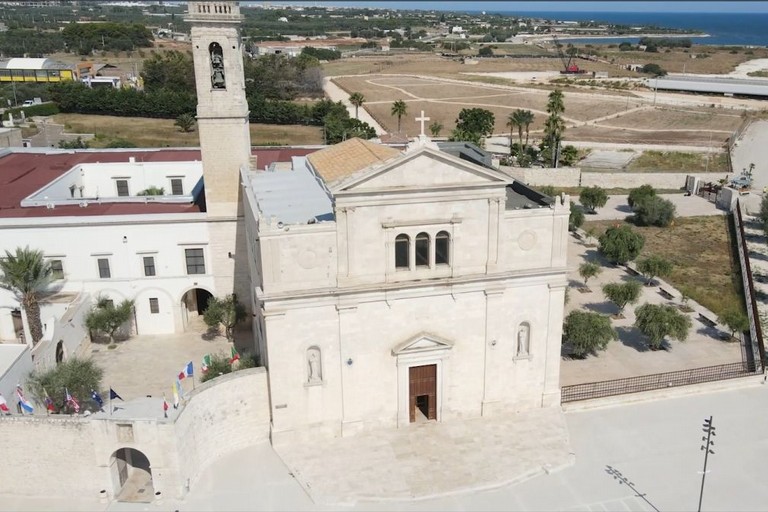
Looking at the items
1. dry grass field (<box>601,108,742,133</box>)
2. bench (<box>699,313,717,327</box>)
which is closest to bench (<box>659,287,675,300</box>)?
bench (<box>699,313,717,327</box>)

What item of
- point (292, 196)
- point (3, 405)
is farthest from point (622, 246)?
point (3, 405)

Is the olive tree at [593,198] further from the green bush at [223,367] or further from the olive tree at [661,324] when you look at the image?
the green bush at [223,367]

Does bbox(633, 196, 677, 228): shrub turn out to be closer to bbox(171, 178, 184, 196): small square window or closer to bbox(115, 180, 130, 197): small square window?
bbox(171, 178, 184, 196): small square window

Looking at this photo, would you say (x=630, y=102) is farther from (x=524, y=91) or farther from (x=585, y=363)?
(x=585, y=363)

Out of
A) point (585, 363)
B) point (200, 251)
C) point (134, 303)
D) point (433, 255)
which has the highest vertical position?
point (433, 255)

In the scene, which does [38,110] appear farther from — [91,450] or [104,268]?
[91,450]

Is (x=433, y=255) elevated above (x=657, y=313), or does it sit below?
above

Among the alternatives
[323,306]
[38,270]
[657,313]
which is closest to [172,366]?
[38,270]

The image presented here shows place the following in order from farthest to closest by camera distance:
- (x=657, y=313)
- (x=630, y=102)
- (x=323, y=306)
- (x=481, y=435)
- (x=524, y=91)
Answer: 1. (x=524, y=91)
2. (x=630, y=102)
3. (x=657, y=313)
4. (x=481, y=435)
5. (x=323, y=306)
